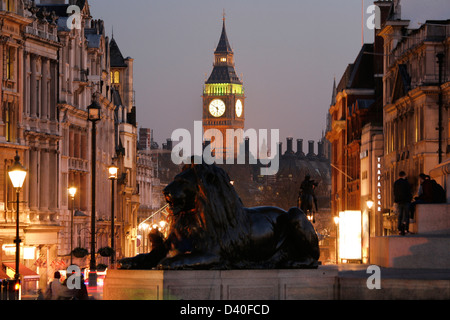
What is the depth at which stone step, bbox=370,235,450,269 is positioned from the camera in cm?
2048

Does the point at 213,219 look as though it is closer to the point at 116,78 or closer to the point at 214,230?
the point at 214,230

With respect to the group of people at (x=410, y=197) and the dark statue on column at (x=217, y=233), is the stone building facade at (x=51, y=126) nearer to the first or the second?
the group of people at (x=410, y=197)

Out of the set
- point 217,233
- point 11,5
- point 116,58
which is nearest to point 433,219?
point 217,233

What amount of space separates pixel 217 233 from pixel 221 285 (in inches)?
33.4

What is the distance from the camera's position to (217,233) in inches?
714

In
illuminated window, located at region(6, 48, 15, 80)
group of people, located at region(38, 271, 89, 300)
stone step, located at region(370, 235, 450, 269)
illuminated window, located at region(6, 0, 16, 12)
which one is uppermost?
illuminated window, located at region(6, 0, 16, 12)

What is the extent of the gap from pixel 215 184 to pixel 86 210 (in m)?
58.6

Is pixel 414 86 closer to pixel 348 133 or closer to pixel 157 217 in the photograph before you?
pixel 348 133

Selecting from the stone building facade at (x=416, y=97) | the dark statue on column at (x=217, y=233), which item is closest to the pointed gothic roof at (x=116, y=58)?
the stone building facade at (x=416, y=97)

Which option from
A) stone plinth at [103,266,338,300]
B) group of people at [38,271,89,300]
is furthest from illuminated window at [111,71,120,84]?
stone plinth at [103,266,338,300]

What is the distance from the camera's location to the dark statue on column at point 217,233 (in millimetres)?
18000

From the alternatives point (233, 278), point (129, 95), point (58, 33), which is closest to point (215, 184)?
point (233, 278)

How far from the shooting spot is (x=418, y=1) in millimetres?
80188

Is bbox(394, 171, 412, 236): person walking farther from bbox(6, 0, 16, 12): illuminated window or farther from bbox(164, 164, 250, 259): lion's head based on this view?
bbox(6, 0, 16, 12): illuminated window
